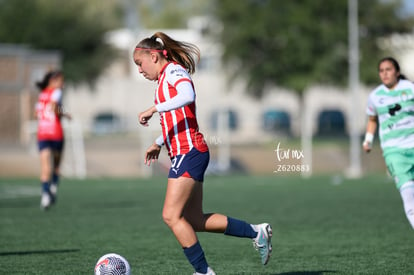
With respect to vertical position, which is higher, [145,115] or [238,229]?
[145,115]

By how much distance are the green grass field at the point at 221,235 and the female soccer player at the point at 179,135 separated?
1.13 metres

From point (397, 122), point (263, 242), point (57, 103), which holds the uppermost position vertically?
point (57, 103)

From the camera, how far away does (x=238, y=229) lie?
7098 millimetres

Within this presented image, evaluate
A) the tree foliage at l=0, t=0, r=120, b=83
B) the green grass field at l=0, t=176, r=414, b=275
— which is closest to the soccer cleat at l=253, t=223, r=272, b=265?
the green grass field at l=0, t=176, r=414, b=275

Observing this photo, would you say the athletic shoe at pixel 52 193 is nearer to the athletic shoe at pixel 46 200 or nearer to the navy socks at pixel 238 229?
the athletic shoe at pixel 46 200

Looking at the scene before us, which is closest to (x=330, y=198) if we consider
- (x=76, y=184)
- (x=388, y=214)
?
(x=388, y=214)

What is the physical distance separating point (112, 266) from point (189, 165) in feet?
3.61

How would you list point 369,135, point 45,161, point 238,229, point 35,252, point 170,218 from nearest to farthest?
point 170,218, point 238,229, point 35,252, point 369,135, point 45,161

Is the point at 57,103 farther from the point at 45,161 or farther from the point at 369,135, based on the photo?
the point at 369,135

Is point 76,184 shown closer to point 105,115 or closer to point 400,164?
point 400,164

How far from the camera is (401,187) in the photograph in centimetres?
901

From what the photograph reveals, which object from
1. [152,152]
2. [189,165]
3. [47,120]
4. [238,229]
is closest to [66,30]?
[47,120]

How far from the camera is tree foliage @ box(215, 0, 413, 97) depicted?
42281 mm

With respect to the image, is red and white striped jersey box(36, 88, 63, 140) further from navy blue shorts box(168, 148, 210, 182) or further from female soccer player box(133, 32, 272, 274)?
navy blue shorts box(168, 148, 210, 182)
